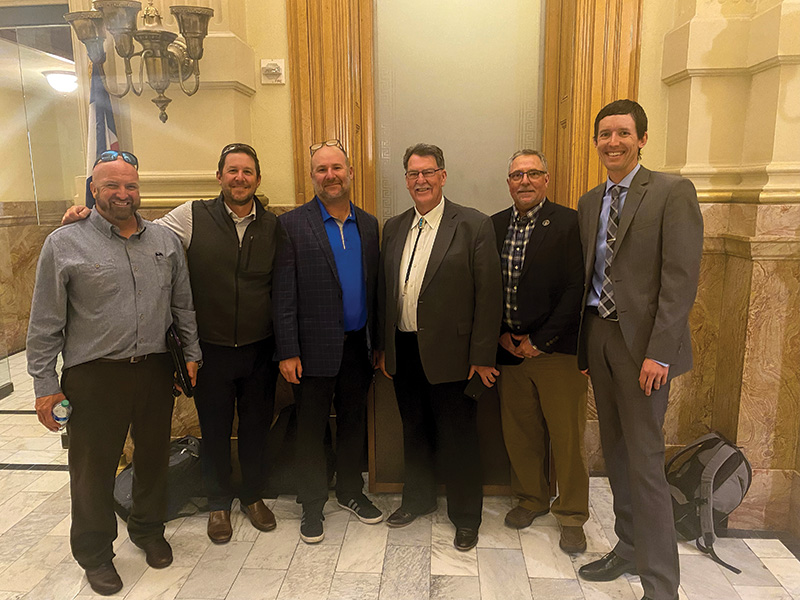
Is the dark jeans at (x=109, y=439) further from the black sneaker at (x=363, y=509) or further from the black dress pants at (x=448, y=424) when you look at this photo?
the black dress pants at (x=448, y=424)

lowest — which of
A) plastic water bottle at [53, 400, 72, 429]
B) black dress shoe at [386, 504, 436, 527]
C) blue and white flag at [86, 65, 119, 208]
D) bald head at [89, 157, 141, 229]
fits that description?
black dress shoe at [386, 504, 436, 527]

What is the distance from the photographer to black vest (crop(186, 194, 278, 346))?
2549mm

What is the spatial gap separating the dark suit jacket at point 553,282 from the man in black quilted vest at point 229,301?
3.69 feet

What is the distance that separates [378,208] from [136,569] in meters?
2.17

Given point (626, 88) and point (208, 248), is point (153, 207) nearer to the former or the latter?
point (208, 248)

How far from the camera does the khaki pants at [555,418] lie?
2596 millimetres

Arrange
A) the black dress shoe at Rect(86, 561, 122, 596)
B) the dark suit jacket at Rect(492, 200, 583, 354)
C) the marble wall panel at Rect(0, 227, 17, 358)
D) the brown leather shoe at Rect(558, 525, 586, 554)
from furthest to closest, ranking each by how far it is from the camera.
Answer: the marble wall panel at Rect(0, 227, 17, 358) → the brown leather shoe at Rect(558, 525, 586, 554) → the dark suit jacket at Rect(492, 200, 583, 354) → the black dress shoe at Rect(86, 561, 122, 596)

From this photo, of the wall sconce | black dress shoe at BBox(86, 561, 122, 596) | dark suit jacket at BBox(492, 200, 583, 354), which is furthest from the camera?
the wall sconce

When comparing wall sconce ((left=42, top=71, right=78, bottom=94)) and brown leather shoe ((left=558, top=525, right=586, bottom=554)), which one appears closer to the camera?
brown leather shoe ((left=558, top=525, right=586, bottom=554))

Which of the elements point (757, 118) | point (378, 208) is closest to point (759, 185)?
point (757, 118)

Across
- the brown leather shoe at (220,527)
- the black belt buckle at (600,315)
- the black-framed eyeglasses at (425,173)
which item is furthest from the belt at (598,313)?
the brown leather shoe at (220,527)

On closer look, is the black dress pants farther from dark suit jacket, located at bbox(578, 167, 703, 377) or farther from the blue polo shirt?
dark suit jacket, located at bbox(578, 167, 703, 377)

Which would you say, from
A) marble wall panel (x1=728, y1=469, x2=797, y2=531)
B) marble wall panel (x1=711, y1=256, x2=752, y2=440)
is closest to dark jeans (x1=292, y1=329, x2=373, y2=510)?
marble wall panel (x1=711, y1=256, x2=752, y2=440)

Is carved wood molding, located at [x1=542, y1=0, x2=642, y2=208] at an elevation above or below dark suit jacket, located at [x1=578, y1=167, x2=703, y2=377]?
above
